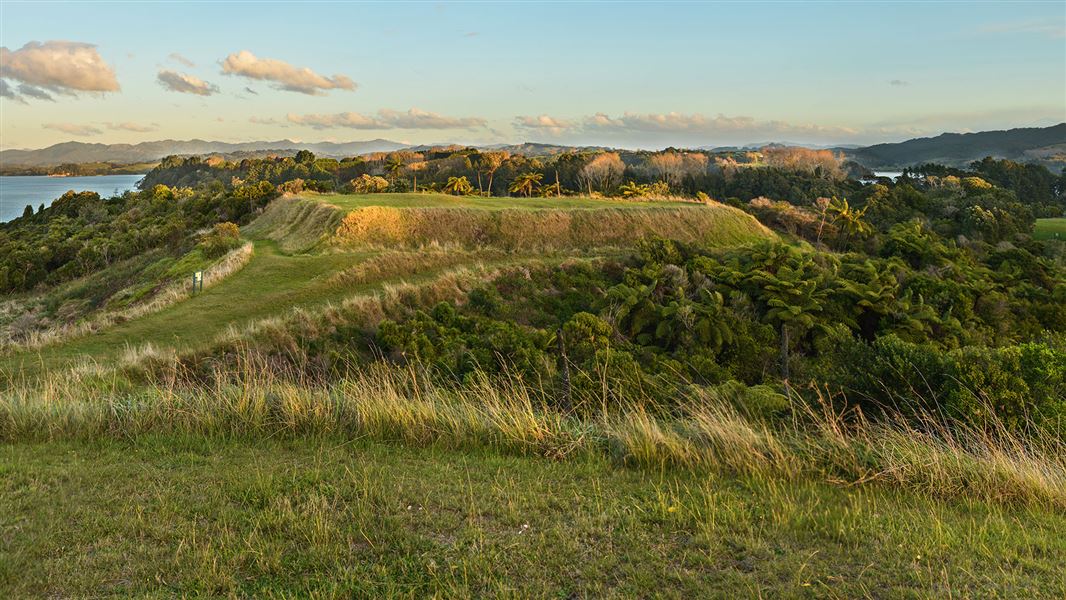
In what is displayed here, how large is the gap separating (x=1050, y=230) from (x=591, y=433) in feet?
255

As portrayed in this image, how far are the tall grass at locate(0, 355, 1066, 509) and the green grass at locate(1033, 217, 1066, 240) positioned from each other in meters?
69.0

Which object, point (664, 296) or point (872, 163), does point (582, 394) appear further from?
point (872, 163)

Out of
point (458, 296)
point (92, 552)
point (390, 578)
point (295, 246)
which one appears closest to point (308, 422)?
point (92, 552)

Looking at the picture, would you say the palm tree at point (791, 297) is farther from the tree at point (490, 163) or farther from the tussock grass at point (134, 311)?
the tree at point (490, 163)

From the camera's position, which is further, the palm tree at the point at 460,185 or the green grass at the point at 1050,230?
the green grass at the point at 1050,230

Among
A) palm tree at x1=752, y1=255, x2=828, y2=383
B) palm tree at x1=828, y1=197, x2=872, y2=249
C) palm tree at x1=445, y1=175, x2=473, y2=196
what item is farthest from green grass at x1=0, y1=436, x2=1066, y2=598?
palm tree at x1=445, y1=175, x2=473, y2=196

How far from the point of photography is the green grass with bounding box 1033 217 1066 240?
57825 mm

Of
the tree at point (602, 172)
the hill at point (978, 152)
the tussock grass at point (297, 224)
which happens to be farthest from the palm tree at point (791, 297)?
the hill at point (978, 152)

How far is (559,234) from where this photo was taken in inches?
1362

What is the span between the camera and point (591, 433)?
5.54m

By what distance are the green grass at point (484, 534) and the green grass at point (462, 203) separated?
89.6 feet

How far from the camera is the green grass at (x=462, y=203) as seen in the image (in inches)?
1303

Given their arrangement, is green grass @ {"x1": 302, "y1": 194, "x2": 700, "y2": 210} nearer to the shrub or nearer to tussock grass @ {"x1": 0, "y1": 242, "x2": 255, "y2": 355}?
the shrub

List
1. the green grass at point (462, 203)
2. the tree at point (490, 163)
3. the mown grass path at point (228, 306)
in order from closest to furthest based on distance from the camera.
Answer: the mown grass path at point (228, 306)
the green grass at point (462, 203)
the tree at point (490, 163)
